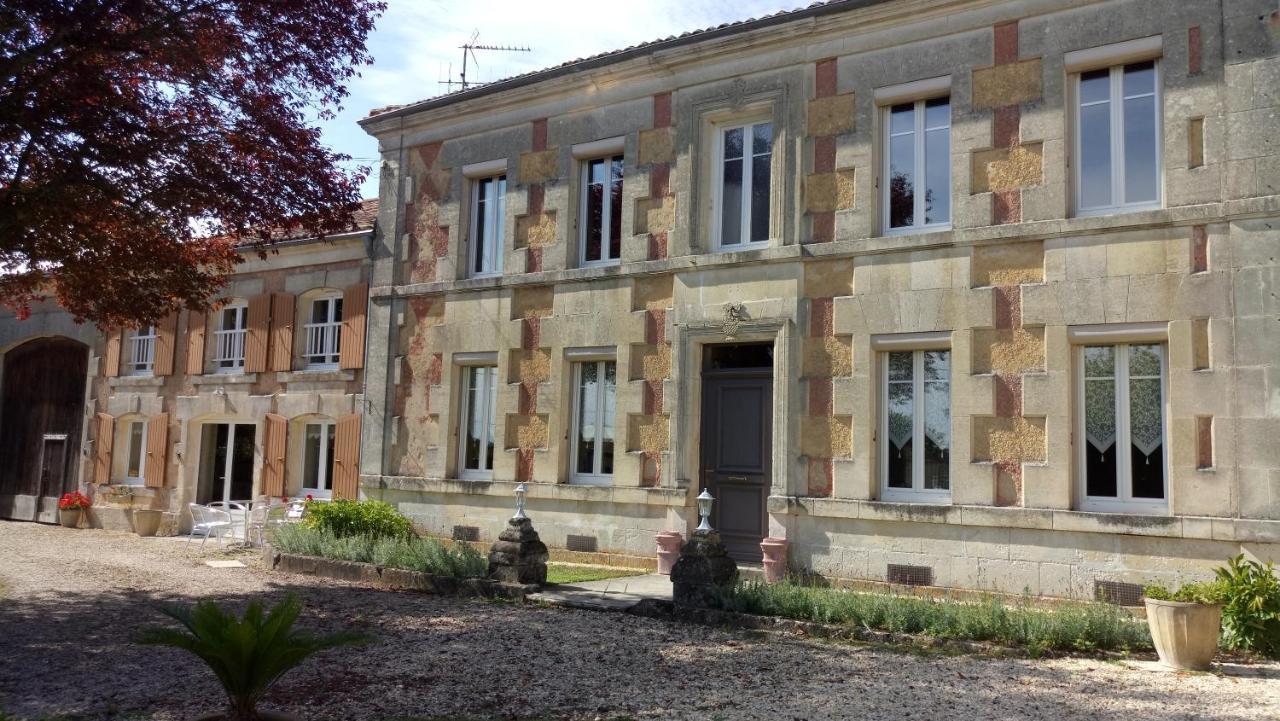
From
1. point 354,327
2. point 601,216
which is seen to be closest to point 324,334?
point 354,327

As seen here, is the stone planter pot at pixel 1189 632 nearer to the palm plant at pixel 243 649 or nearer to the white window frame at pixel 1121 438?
the white window frame at pixel 1121 438

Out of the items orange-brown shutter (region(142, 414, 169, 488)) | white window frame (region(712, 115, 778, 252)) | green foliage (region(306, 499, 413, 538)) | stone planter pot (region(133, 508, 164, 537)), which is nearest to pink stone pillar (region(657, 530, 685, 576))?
white window frame (region(712, 115, 778, 252))

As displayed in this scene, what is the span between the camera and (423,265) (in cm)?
1380

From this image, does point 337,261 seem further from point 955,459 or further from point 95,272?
point 955,459

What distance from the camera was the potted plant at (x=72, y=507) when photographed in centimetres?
1781

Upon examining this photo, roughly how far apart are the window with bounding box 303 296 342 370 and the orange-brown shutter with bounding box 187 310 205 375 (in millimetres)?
2402

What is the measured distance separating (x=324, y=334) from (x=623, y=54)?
687 cm

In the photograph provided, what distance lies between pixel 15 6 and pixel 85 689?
4.85 m

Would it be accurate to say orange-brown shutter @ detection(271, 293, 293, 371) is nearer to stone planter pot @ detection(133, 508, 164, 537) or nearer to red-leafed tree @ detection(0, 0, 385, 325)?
stone planter pot @ detection(133, 508, 164, 537)

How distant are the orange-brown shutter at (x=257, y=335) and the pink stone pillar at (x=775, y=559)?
9503 millimetres

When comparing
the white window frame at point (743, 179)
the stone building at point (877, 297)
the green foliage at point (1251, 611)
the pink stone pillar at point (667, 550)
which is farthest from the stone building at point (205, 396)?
the green foliage at point (1251, 611)

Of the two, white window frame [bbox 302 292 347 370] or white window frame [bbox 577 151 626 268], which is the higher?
white window frame [bbox 577 151 626 268]

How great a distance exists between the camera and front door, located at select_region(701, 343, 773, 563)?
1094 cm

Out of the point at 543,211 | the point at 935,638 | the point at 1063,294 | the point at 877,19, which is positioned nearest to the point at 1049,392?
the point at 1063,294
